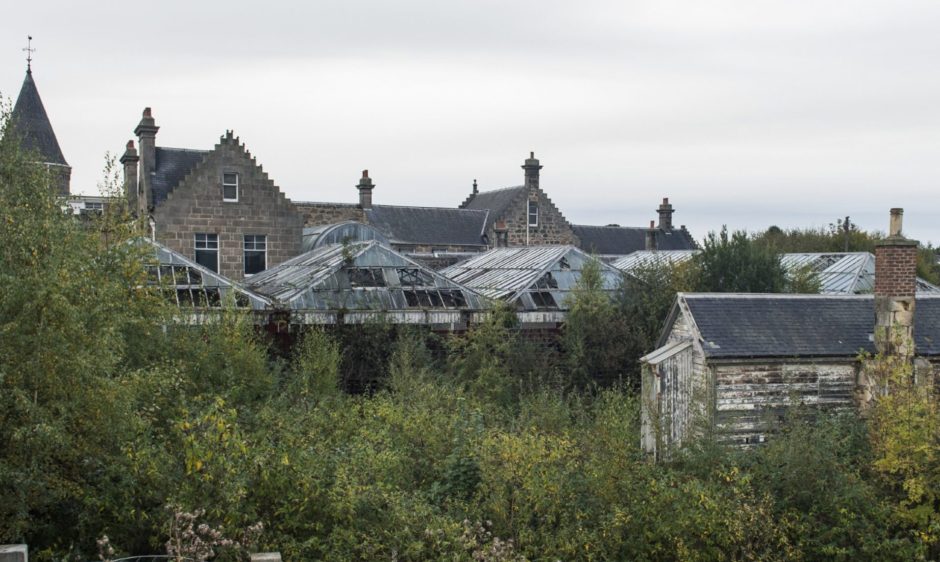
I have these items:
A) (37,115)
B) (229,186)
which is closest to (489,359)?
(229,186)

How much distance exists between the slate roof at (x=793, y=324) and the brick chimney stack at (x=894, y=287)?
0.40 meters

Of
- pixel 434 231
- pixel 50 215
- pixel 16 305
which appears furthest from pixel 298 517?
pixel 434 231

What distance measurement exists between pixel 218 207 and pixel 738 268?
778 inches

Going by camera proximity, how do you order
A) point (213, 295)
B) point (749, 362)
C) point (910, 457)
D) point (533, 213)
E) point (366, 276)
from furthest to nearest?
1. point (533, 213)
2. point (366, 276)
3. point (213, 295)
4. point (749, 362)
5. point (910, 457)

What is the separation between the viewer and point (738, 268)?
27.1 meters

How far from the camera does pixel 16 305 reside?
951cm

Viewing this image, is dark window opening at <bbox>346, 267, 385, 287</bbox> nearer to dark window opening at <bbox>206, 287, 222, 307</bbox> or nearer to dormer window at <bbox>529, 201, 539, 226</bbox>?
dark window opening at <bbox>206, 287, 222, 307</bbox>

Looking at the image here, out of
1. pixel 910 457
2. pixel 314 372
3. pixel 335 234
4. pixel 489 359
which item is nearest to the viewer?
pixel 910 457

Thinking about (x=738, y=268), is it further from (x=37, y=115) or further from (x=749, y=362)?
(x=37, y=115)

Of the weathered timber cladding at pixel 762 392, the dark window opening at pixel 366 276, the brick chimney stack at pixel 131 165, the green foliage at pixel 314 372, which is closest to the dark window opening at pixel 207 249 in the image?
the brick chimney stack at pixel 131 165

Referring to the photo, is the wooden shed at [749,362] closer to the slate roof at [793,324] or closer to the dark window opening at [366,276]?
the slate roof at [793,324]

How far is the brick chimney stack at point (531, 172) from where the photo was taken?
4962 centimetres

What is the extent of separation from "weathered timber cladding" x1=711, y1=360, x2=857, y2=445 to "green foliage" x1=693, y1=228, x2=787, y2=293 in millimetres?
9764

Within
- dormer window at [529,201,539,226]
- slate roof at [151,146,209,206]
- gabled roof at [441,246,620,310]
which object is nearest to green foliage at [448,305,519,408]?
gabled roof at [441,246,620,310]
